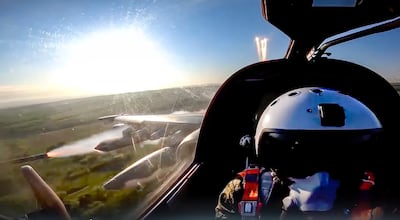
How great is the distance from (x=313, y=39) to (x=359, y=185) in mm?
970

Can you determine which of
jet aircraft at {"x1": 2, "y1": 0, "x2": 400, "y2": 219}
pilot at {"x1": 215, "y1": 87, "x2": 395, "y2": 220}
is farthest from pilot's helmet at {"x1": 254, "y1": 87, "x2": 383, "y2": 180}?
jet aircraft at {"x1": 2, "y1": 0, "x2": 400, "y2": 219}

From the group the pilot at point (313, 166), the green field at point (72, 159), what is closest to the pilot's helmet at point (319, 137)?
the pilot at point (313, 166)

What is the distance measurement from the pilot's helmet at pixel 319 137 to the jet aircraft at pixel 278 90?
0.29 metres

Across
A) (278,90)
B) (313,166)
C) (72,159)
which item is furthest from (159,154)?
(72,159)

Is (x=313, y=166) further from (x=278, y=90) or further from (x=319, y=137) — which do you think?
(x=278, y=90)

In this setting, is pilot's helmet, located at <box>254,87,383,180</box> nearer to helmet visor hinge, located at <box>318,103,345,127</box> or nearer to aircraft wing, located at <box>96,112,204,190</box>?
helmet visor hinge, located at <box>318,103,345,127</box>

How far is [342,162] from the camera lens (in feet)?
4.13

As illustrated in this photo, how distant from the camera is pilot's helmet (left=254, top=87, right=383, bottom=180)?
1268 millimetres

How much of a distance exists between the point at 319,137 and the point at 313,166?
0.13 meters

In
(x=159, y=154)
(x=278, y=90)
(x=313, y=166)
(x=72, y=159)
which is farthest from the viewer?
(x=72, y=159)

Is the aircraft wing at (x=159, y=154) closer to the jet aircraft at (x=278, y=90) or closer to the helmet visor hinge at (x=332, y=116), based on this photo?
the jet aircraft at (x=278, y=90)

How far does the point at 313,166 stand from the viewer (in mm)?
1265

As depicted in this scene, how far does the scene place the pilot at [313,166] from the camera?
125cm

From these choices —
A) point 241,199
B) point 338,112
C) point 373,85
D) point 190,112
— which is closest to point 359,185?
point 338,112
